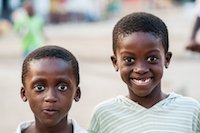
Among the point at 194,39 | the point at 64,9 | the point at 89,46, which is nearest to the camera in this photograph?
the point at 194,39

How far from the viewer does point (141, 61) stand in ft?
12.8

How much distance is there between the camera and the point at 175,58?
1702 cm

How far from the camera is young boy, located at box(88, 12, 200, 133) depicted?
3912 mm

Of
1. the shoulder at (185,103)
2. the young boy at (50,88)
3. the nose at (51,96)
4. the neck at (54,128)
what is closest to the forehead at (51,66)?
the young boy at (50,88)

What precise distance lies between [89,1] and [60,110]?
27.3 m

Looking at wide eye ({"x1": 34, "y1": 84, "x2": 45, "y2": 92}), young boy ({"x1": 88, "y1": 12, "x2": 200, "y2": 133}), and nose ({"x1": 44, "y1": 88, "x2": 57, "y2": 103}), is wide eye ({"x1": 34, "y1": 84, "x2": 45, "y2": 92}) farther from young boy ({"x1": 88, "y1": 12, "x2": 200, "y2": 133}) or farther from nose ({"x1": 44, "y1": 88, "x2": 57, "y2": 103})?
young boy ({"x1": 88, "y1": 12, "x2": 200, "y2": 133})

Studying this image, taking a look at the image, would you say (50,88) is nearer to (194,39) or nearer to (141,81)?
(141,81)

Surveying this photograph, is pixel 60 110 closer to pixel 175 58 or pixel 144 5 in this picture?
pixel 175 58

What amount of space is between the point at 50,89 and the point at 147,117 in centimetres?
57

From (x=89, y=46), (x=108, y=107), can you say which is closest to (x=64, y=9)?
(x=89, y=46)

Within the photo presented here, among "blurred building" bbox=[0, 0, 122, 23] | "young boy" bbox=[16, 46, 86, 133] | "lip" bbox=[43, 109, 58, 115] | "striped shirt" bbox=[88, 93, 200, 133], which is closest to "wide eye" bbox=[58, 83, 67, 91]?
"young boy" bbox=[16, 46, 86, 133]

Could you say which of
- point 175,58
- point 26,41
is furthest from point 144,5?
point 26,41

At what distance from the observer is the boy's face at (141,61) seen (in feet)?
12.8

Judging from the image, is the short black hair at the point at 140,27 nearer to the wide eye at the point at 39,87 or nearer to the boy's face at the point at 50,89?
the boy's face at the point at 50,89
